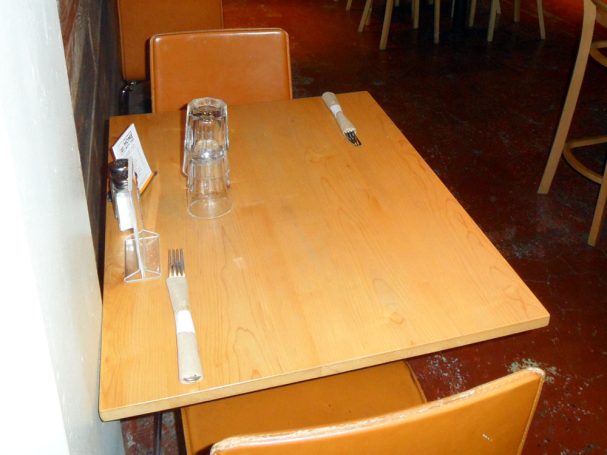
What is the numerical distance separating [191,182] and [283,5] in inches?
170

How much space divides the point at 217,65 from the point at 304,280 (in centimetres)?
95

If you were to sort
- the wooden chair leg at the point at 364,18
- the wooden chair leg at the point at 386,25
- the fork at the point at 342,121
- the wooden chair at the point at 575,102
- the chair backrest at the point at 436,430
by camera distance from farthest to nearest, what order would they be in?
the wooden chair leg at the point at 364,18, the wooden chair leg at the point at 386,25, the wooden chair at the point at 575,102, the fork at the point at 342,121, the chair backrest at the point at 436,430

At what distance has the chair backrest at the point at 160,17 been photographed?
243cm

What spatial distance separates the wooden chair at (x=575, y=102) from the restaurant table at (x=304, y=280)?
4.17ft

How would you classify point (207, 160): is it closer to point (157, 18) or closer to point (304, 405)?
point (304, 405)

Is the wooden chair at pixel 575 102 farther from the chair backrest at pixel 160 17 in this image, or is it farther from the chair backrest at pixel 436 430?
the chair backrest at pixel 436 430

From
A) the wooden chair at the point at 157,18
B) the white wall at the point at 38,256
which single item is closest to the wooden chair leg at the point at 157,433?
the white wall at the point at 38,256

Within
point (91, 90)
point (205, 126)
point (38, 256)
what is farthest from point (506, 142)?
point (38, 256)

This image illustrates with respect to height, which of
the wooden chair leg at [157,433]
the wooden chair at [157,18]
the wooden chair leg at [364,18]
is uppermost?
the wooden chair at [157,18]

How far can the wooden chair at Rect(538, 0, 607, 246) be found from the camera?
2311 millimetres

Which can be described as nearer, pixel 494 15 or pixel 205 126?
pixel 205 126

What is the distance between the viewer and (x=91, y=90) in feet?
6.25

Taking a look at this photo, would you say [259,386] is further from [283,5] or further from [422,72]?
[283,5]

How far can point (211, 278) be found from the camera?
42.3 inches
